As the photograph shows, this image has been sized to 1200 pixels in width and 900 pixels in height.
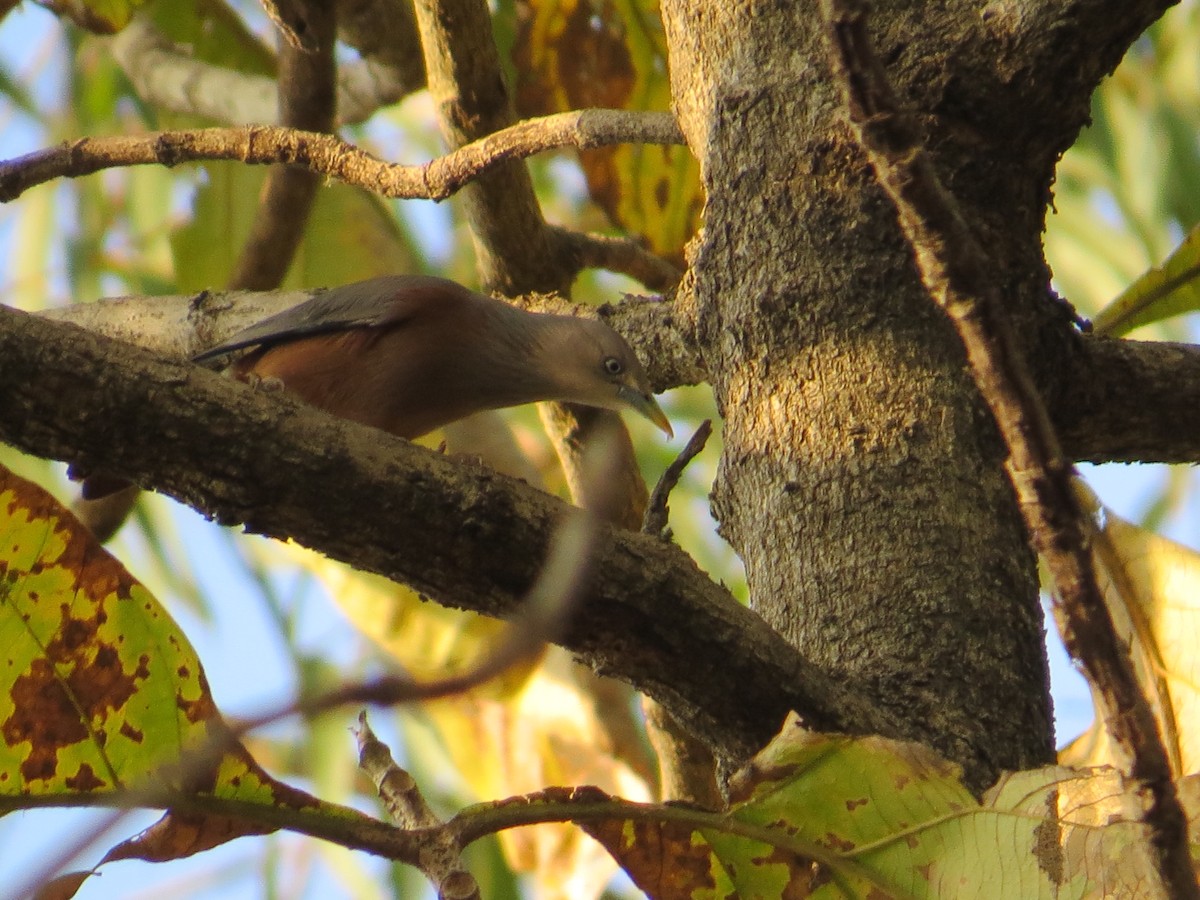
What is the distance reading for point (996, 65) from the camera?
8.30 ft

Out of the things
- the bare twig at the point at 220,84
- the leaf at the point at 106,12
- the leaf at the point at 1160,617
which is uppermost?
the bare twig at the point at 220,84

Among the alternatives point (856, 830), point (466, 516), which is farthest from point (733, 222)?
point (856, 830)

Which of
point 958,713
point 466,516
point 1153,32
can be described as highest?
point 1153,32

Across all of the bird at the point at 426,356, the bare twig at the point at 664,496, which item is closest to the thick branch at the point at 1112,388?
the bird at the point at 426,356

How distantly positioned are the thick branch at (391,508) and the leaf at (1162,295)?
1.70 metres

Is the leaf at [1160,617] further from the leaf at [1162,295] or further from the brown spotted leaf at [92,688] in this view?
the brown spotted leaf at [92,688]

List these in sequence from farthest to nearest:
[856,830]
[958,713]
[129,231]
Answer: [129,231]
[958,713]
[856,830]

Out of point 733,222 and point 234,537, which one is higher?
point 234,537

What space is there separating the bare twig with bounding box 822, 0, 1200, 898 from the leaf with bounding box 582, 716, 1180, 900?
1.44 feet

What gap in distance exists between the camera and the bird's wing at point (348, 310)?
380cm

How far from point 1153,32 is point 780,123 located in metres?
4.75

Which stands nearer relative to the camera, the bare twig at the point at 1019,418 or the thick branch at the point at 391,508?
the bare twig at the point at 1019,418

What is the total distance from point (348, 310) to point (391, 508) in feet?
6.89

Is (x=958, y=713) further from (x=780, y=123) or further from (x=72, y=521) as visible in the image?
(x=72, y=521)
